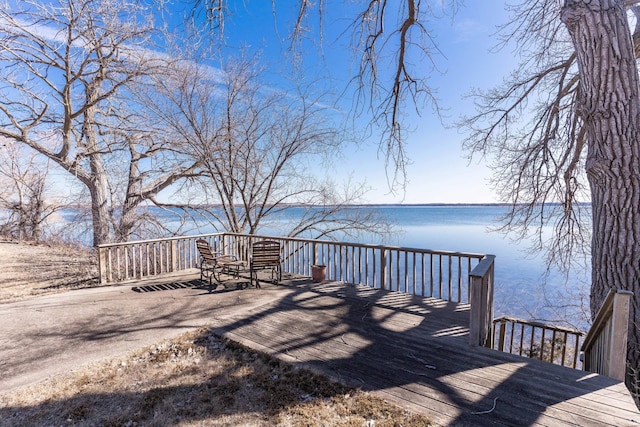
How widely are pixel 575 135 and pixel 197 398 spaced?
8341mm

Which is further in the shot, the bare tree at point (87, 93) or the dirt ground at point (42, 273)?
the bare tree at point (87, 93)

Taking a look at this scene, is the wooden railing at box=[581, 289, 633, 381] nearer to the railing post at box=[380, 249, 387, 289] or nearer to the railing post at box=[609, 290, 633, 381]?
the railing post at box=[609, 290, 633, 381]

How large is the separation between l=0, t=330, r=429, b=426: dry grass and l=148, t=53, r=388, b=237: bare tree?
6.83 meters

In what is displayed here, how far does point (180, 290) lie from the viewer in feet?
18.2

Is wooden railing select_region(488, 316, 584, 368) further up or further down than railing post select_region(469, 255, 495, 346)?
further down

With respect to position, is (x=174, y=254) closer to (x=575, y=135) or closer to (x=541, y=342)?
(x=541, y=342)

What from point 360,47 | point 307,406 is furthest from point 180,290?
point 360,47

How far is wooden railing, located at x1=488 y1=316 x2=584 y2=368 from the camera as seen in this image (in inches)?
178

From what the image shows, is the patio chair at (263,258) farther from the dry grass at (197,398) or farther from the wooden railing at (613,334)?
the wooden railing at (613,334)

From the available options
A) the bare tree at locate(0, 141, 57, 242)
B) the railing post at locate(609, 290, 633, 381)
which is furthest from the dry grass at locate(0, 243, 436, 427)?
the bare tree at locate(0, 141, 57, 242)

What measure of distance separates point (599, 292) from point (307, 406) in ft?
15.4

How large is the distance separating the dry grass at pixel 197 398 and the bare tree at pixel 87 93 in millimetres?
6660

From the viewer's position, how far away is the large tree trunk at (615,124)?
380 cm

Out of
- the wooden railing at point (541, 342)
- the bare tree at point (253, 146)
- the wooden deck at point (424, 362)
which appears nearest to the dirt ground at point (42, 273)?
the bare tree at point (253, 146)
